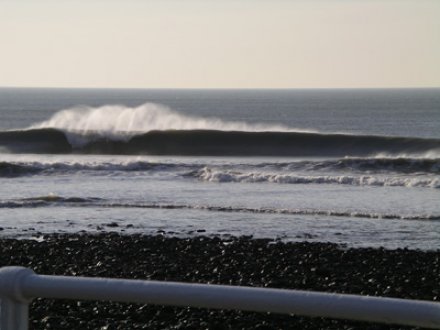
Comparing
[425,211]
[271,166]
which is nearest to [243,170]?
[271,166]

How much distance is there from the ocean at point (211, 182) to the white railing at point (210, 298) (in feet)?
38.6

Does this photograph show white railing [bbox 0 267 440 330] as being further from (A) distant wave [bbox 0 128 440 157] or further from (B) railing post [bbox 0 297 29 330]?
(A) distant wave [bbox 0 128 440 157]

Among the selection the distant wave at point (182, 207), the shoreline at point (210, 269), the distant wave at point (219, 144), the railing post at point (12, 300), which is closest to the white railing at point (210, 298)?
the railing post at point (12, 300)

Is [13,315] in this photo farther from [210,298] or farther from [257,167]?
[257,167]

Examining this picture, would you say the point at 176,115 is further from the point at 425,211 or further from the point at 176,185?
the point at 425,211

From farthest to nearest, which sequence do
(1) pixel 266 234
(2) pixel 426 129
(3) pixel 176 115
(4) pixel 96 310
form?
1. (2) pixel 426 129
2. (3) pixel 176 115
3. (1) pixel 266 234
4. (4) pixel 96 310

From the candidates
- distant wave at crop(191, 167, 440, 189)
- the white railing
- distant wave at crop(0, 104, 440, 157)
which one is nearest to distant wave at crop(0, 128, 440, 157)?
distant wave at crop(0, 104, 440, 157)

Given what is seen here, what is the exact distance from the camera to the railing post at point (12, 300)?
2293mm

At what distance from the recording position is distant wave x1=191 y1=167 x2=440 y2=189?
24.7 meters

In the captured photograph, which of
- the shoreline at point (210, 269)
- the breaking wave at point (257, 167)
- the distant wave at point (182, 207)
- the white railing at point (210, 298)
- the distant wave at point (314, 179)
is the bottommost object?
the breaking wave at point (257, 167)

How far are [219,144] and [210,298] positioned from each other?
39.0 m

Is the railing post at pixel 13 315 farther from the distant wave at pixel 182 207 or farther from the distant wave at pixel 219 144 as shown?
the distant wave at pixel 219 144

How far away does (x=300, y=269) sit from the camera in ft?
36.2

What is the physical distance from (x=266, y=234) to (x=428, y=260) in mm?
3811
